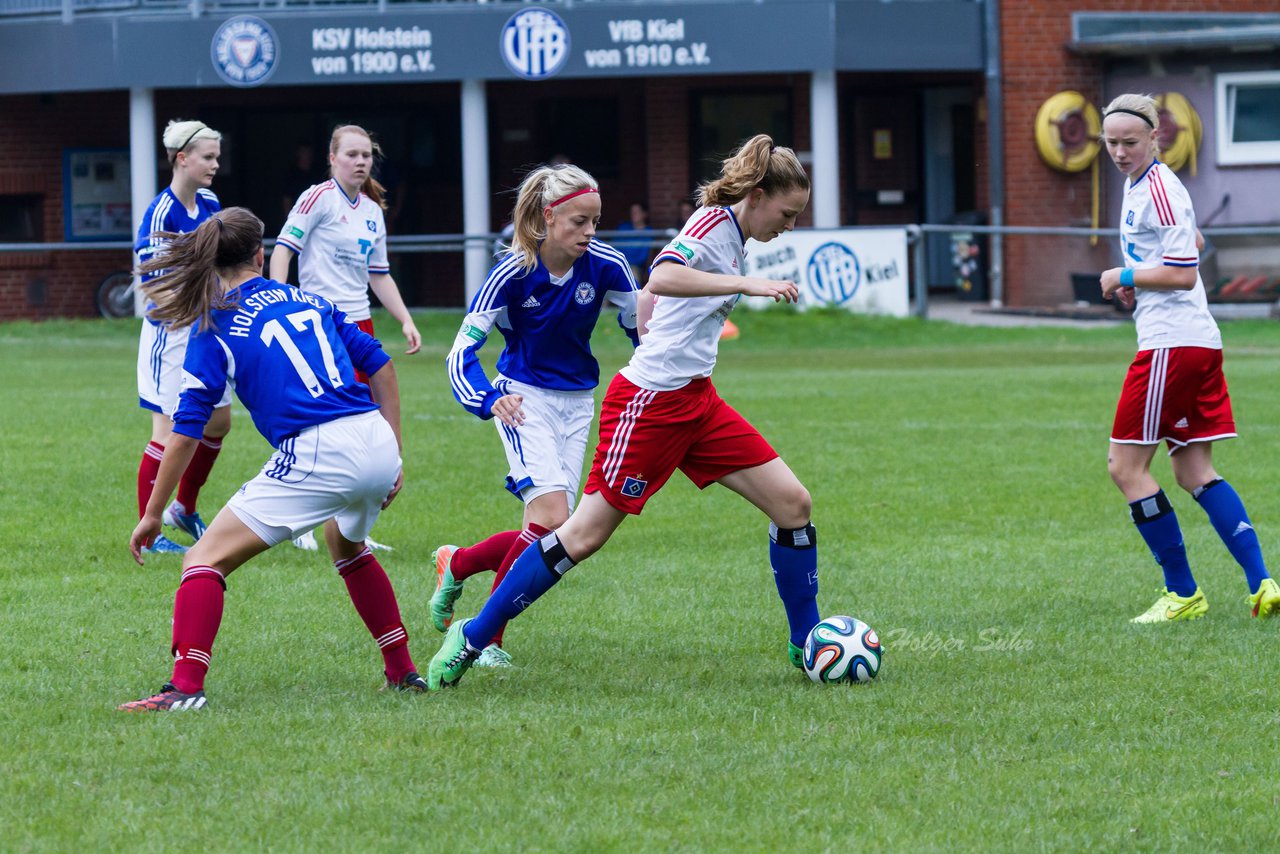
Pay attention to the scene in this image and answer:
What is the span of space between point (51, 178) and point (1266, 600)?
74.0 feet

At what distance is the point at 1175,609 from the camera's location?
22.2ft

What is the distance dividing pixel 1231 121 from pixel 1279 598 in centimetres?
1843

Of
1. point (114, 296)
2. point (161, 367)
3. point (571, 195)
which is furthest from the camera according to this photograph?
point (114, 296)

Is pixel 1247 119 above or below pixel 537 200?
above

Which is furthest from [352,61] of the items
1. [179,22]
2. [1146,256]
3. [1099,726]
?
[1099,726]

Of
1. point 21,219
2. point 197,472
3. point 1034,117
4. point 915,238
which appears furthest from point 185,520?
point 21,219

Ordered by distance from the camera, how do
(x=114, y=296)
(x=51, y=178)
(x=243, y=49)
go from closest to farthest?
(x=243, y=49)
(x=114, y=296)
(x=51, y=178)

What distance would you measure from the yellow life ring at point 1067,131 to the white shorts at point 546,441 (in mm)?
18714

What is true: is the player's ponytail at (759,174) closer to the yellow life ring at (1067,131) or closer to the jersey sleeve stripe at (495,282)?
the jersey sleeve stripe at (495,282)

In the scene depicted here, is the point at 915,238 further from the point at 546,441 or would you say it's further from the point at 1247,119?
the point at 546,441

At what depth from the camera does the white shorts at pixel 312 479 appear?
205 inches

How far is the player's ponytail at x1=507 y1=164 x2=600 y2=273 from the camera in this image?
5922 mm

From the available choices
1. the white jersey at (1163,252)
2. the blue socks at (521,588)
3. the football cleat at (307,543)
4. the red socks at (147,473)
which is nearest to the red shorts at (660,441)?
the blue socks at (521,588)

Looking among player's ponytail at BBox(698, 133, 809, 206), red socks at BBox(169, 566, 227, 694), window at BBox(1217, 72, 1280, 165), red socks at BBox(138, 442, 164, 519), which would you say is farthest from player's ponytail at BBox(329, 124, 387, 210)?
window at BBox(1217, 72, 1280, 165)
